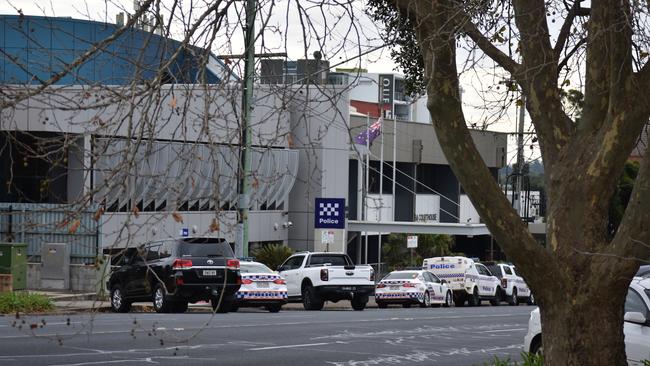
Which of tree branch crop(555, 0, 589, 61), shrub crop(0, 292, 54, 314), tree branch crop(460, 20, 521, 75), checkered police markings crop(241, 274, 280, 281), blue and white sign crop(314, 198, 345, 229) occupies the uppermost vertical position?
tree branch crop(555, 0, 589, 61)

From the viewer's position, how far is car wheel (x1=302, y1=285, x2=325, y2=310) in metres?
33.7

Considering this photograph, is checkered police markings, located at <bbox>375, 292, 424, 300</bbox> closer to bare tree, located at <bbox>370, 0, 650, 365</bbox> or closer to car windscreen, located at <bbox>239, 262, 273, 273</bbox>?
car windscreen, located at <bbox>239, 262, 273, 273</bbox>

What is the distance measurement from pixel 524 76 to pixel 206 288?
733 inches

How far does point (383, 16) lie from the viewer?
39.3 feet

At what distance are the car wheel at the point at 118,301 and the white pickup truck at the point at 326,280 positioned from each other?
6.67 meters

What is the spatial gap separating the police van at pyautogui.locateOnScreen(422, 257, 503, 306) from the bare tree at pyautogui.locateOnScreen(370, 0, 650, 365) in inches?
1360

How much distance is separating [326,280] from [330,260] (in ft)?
3.27

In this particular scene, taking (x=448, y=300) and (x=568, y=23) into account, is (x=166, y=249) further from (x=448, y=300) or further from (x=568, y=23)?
(x=568, y=23)

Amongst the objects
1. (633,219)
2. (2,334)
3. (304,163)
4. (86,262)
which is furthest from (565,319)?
(304,163)

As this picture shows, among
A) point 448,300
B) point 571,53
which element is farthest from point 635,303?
point 448,300

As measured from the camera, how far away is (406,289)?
38.9m

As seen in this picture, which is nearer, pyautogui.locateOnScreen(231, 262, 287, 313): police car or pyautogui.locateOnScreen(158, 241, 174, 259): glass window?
pyautogui.locateOnScreen(158, 241, 174, 259): glass window

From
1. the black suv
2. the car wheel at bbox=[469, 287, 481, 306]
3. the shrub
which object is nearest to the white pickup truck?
the black suv

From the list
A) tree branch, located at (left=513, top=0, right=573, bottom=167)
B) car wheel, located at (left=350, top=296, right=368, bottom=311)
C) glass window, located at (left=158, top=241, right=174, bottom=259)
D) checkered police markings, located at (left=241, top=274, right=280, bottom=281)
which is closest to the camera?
tree branch, located at (left=513, top=0, right=573, bottom=167)
